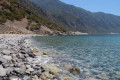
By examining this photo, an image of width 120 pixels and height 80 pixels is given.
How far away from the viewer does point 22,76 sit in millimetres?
7031

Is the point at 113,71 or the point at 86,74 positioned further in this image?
the point at 113,71

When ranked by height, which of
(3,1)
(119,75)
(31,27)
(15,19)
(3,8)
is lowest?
(119,75)

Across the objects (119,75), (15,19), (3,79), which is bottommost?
(119,75)

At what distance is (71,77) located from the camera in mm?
7832

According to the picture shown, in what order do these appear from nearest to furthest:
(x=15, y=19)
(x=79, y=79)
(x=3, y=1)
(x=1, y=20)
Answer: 1. (x=79, y=79)
2. (x=1, y=20)
3. (x=15, y=19)
4. (x=3, y=1)

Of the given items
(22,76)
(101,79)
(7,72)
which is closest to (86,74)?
(101,79)

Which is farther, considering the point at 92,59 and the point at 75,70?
the point at 92,59

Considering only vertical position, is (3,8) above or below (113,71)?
above

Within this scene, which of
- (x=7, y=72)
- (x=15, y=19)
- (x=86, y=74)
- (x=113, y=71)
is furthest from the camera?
(x=15, y=19)

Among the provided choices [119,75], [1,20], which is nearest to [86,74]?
[119,75]

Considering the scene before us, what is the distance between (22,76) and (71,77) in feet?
10.5

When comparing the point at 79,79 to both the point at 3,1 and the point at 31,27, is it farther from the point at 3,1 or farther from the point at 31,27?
the point at 3,1

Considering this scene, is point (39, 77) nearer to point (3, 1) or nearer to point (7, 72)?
point (7, 72)

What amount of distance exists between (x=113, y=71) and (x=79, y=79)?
3566 millimetres
